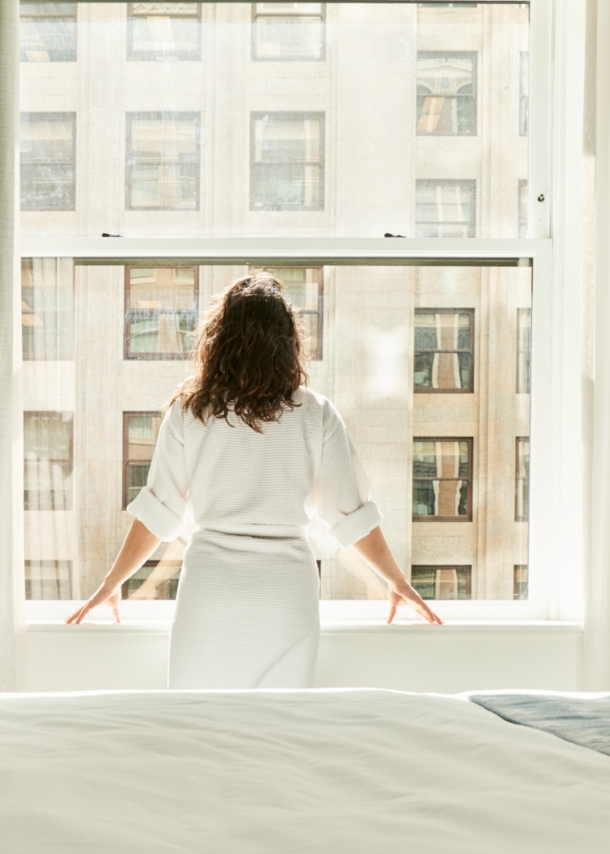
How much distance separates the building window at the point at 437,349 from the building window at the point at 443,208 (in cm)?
24

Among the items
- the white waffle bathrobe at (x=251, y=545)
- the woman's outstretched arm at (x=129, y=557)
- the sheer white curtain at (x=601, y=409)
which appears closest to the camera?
the white waffle bathrobe at (x=251, y=545)

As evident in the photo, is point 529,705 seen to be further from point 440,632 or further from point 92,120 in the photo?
point 92,120

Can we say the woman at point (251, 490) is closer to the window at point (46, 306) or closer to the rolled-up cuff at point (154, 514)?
the rolled-up cuff at point (154, 514)

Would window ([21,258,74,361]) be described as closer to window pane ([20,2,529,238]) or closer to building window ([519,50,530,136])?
window pane ([20,2,529,238])

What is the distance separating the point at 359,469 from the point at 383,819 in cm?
136

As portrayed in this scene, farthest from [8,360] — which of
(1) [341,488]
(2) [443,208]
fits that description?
(2) [443,208]

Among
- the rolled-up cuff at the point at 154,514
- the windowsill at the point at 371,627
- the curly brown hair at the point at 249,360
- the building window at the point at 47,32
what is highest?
the building window at the point at 47,32

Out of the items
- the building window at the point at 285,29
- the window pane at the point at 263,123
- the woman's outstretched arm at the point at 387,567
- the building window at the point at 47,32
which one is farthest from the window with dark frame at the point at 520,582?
the building window at the point at 47,32

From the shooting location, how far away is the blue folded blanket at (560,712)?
1.08 meters

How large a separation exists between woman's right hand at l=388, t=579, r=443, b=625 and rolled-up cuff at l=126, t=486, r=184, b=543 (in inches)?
25.0

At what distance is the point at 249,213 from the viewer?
2512 millimetres

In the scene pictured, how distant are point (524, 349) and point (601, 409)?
1.16ft

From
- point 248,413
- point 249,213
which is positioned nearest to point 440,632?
point 248,413

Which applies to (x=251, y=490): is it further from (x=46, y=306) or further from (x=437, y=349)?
(x=46, y=306)
